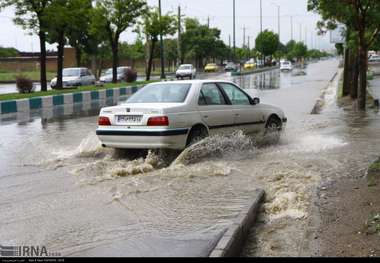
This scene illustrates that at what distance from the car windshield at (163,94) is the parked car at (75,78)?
26.4 metres

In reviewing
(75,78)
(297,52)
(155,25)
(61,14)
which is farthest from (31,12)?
(297,52)

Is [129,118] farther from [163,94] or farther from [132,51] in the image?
[132,51]

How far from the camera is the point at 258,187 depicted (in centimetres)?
781

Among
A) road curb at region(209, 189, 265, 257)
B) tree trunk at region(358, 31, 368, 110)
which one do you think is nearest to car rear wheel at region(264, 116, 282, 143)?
road curb at region(209, 189, 265, 257)

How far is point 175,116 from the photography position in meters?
9.48

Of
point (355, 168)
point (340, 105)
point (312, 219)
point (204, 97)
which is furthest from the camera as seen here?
point (340, 105)

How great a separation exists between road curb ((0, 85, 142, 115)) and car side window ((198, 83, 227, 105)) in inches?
477

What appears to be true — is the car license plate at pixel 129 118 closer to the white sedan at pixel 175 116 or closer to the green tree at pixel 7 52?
the white sedan at pixel 175 116

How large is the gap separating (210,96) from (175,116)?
1.26 m

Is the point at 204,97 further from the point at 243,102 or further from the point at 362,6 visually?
the point at 362,6

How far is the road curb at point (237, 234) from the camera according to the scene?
4864 mm

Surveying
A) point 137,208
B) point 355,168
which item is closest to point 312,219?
point 137,208

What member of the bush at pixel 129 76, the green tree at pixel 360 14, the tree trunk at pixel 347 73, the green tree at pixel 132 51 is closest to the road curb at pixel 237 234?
the green tree at pixel 360 14

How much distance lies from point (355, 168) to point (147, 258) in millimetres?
5122
